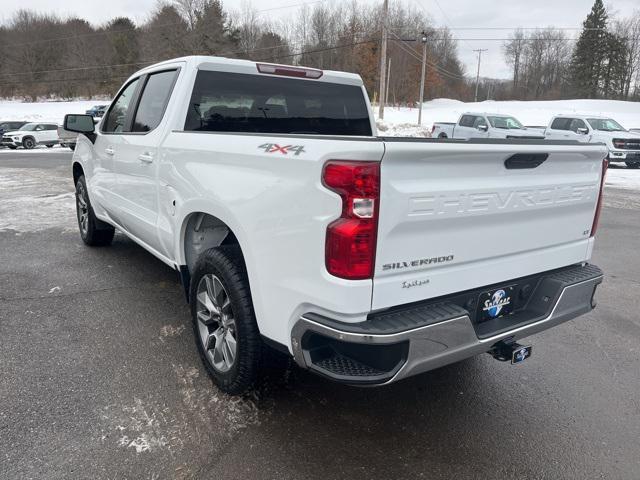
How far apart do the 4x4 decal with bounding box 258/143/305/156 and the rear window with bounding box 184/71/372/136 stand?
137cm

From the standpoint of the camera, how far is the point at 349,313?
2.10m

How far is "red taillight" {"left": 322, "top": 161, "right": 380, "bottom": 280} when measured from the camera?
2.02 meters

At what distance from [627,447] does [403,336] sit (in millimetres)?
1605

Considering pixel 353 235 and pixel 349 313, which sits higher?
pixel 353 235

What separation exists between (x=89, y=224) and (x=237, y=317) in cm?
427

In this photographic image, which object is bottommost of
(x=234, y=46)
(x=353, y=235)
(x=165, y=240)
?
(x=165, y=240)

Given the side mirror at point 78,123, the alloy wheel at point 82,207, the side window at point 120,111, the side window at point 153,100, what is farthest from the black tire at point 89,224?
the side window at point 153,100

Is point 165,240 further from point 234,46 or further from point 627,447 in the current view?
point 234,46

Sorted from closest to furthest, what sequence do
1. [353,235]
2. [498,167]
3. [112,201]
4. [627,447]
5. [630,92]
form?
[353,235] < [498,167] < [627,447] < [112,201] < [630,92]

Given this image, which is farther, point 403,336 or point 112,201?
point 112,201

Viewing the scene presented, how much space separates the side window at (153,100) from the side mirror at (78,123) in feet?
4.07

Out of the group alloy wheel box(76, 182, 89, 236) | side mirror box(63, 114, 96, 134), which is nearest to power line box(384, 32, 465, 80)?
alloy wheel box(76, 182, 89, 236)

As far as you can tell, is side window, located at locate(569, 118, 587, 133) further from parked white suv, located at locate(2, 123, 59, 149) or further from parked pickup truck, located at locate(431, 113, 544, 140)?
parked white suv, located at locate(2, 123, 59, 149)

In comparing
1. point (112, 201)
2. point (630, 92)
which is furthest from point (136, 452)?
point (630, 92)
